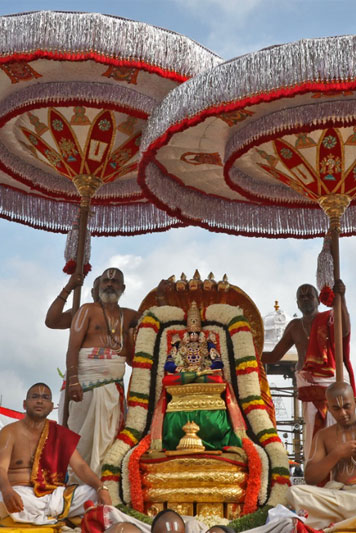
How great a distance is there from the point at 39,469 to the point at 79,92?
148 inches

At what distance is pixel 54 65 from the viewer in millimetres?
7145

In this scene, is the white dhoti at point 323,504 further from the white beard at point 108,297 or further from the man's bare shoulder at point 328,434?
the white beard at point 108,297

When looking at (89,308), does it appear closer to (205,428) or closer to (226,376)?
(226,376)

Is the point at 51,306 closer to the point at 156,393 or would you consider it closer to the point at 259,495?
the point at 156,393

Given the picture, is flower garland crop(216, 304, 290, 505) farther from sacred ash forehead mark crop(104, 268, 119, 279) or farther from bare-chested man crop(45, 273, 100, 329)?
bare-chested man crop(45, 273, 100, 329)

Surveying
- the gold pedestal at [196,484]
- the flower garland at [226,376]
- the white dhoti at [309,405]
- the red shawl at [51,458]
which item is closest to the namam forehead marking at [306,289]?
the white dhoti at [309,405]

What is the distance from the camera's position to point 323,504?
5031 mm

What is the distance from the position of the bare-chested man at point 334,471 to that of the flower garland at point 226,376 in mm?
400

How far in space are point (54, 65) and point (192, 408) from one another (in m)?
3.52

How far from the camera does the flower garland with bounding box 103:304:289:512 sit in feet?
18.6

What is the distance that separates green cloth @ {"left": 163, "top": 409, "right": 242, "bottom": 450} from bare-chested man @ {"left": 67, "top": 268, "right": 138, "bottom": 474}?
704 mm

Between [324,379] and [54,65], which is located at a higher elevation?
[54,65]

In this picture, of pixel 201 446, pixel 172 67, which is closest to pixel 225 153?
pixel 172 67

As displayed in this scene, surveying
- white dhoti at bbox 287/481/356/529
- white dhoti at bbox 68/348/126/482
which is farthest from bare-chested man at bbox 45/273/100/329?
white dhoti at bbox 287/481/356/529
